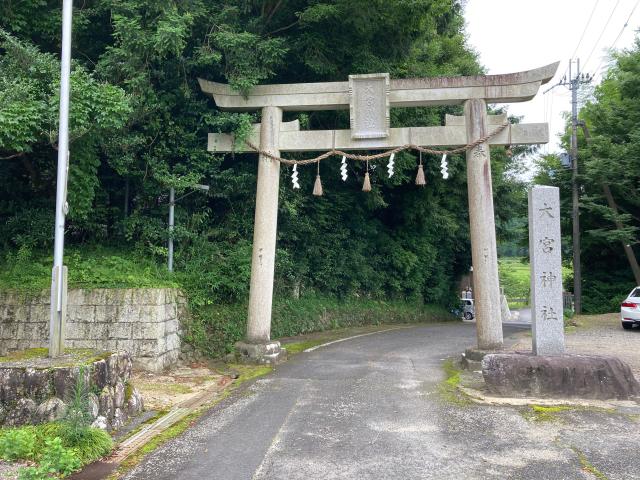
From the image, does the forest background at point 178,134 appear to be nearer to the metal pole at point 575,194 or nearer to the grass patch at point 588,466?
the grass patch at point 588,466

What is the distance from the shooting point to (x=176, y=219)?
12.1 metres

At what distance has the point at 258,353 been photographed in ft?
34.7

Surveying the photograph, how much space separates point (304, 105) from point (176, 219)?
4177 millimetres

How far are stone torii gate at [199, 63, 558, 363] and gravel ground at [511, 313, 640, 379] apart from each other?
143 inches

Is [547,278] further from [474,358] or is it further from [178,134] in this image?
[178,134]

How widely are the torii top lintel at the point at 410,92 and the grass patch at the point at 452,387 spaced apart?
5602 mm

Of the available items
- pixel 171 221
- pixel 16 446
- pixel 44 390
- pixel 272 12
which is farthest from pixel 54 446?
pixel 272 12

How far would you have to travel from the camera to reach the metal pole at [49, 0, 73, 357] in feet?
21.2

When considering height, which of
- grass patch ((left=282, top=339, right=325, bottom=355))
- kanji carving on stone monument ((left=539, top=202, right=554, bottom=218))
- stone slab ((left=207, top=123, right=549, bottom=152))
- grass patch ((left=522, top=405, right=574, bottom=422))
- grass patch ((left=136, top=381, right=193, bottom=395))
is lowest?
grass patch ((left=136, top=381, right=193, bottom=395))

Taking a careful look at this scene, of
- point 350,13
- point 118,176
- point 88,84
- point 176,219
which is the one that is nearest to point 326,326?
point 176,219

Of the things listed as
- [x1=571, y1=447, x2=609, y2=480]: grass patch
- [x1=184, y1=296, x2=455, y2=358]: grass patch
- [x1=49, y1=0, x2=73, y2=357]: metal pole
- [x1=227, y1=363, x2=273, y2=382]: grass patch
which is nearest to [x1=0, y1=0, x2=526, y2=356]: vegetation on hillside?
[x1=184, y1=296, x2=455, y2=358]: grass patch

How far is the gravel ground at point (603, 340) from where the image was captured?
12.0 metres

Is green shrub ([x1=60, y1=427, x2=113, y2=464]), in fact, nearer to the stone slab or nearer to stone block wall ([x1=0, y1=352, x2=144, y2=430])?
stone block wall ([x1=0, y1=352, x2=144, y2=430])

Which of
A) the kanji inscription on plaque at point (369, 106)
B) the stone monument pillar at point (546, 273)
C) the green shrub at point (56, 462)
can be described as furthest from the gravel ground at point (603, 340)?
the green shrub at point (56, 462)
